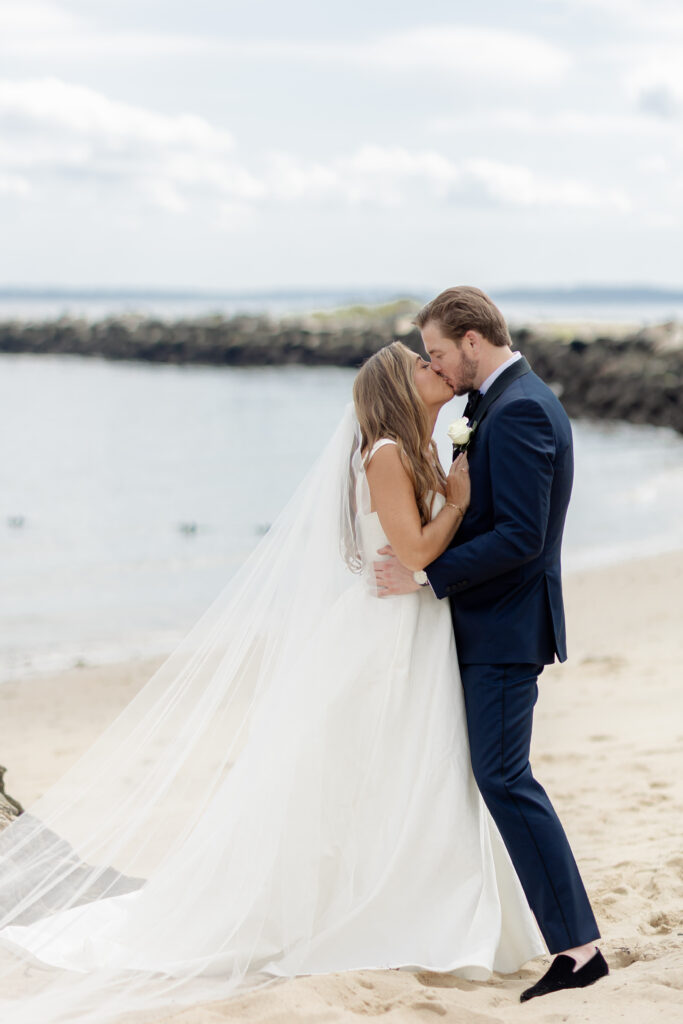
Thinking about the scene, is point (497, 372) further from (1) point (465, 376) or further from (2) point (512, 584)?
(2) point (512, 584)

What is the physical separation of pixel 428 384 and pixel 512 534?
53cm

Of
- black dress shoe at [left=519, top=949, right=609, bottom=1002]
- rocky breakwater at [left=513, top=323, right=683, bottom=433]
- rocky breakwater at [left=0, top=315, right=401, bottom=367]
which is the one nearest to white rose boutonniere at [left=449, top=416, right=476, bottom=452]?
black dress shoe at [left=519, top=949, right=609, bottom=1002]

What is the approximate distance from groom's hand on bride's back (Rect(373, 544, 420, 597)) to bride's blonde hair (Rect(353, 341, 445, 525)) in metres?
0.15

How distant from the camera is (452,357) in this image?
316 cm

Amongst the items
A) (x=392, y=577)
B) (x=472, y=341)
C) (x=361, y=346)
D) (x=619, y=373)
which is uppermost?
(x=472, y=341)

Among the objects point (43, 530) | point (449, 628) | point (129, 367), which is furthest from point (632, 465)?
point (129, 367)

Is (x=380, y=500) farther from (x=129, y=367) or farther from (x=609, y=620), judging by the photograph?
(x=129, y=367)

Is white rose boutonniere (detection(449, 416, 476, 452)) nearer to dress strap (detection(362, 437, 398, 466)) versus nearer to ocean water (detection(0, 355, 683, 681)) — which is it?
dress strap (detection(362, 437, 398, 466))

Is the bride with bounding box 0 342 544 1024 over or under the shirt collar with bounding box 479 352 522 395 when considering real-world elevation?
under

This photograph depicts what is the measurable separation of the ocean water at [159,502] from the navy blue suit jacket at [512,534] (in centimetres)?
48

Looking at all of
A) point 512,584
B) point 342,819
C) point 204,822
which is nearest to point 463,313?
point 512,584

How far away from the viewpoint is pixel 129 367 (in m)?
56.5

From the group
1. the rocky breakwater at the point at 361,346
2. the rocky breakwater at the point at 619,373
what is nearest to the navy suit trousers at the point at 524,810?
the rocky breakwater at the point at 619,373

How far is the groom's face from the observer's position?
3.13 m
